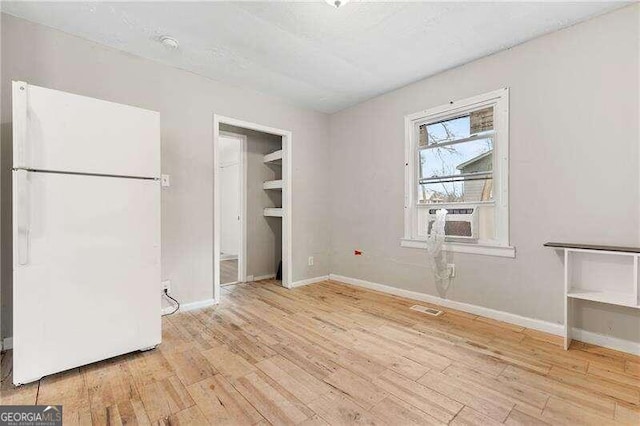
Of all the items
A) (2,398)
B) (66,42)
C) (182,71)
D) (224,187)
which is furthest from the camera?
(224,187)

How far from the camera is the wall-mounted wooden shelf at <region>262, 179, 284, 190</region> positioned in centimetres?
408

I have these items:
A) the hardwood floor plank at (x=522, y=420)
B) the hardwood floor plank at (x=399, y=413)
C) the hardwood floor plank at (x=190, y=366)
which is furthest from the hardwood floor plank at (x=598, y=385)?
the hardwood floor plank at (x=190, y=366)

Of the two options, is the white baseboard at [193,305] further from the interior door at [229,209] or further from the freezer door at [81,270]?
the interior door at [229,209]

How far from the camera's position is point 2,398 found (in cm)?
153

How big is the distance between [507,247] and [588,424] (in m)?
1.47

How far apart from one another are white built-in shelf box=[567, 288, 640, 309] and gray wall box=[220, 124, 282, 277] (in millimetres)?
3586

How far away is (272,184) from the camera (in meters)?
4.21

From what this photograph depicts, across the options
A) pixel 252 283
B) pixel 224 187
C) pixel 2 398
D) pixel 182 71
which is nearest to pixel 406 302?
pixel 252 283

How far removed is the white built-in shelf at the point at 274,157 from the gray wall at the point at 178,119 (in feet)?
0.99

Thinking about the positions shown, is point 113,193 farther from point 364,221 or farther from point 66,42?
point 364,221

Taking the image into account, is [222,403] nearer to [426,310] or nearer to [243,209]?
[426,310]

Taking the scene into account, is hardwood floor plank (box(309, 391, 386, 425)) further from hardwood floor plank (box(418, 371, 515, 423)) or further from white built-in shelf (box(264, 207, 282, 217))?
white built-in shelf (box(264, 207, 282, 217))

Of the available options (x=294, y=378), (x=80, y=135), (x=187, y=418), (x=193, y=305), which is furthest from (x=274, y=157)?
(x=187, y=418)

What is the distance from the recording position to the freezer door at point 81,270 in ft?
5.26
